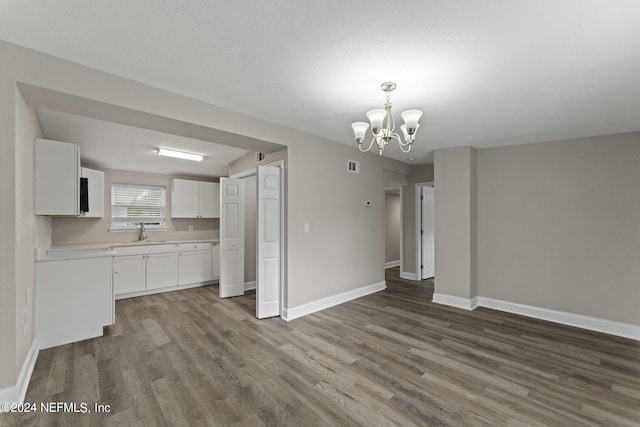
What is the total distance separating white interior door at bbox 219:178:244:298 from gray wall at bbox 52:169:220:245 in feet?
5.99

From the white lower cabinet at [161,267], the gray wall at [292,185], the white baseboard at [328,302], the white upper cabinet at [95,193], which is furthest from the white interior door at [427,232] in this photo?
the white upper cabinet at [95,193]

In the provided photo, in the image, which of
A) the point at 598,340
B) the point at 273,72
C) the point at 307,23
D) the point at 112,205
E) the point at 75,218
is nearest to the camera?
the point at 307,23

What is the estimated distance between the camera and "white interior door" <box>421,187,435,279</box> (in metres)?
6.14

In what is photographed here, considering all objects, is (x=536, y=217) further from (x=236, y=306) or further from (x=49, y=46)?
(x=49, y=46)

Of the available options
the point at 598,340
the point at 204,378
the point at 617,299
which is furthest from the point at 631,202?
the point at 204,378

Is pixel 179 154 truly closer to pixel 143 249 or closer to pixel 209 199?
pixel 209 199

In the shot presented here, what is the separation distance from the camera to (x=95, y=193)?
459 cm

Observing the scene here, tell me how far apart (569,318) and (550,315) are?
0.20 meters

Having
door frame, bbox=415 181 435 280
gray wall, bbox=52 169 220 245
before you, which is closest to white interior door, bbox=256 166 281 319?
gray wall, bbox=52 169 220 245

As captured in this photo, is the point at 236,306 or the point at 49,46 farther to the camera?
the point at 236,306

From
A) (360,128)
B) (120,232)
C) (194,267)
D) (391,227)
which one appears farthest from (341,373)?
(391,227)

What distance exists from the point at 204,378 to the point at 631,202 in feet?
17.5

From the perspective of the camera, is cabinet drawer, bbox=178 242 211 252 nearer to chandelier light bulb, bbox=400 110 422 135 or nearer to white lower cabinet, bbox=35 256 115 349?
white lower cabinet, bbox=35 256 115 349

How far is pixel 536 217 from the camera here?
160 inches
